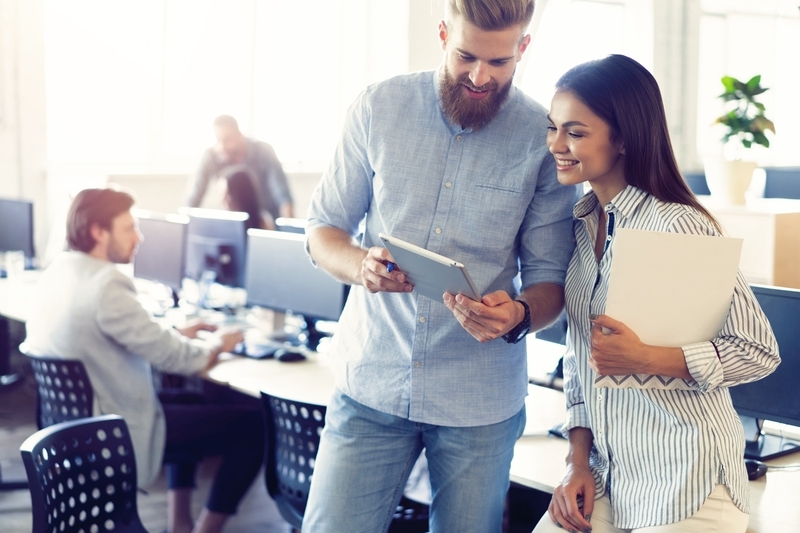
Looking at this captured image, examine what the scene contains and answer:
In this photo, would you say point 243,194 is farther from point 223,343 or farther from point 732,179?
point 732,179

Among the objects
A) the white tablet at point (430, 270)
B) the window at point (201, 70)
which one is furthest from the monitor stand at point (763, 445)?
the window at point (201, 70)

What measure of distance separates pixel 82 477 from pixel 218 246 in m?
2.21

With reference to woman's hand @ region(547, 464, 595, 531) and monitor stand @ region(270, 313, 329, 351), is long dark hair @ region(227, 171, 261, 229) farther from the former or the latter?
woman's hand @ region(547, 464, 595, 531)

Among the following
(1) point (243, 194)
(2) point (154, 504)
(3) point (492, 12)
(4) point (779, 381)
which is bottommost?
(2) point (154, 504)

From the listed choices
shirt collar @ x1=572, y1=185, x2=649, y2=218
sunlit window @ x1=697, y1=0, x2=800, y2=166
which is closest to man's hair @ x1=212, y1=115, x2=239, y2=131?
shirt collar @ x1=572, y1=185, x2=649, y2=218

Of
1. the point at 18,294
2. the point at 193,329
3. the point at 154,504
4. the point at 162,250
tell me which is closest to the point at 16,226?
the point at 18,294

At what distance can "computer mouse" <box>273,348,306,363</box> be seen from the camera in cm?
348

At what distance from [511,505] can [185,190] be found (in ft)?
16.1

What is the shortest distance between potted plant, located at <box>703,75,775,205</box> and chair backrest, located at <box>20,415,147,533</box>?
2.79 m

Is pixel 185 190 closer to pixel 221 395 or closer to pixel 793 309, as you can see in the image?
pixel 221 395

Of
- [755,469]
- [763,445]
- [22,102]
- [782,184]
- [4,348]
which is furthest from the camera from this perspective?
[782,184]

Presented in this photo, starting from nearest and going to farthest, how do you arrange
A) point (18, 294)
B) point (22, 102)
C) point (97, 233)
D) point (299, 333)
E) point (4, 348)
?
point (97, 233) < point (299, 333) < point (18, 294) < point (4, 348) < point (22, 102)

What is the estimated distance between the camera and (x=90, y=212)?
3172 mm

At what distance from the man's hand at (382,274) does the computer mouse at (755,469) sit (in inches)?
43.0
